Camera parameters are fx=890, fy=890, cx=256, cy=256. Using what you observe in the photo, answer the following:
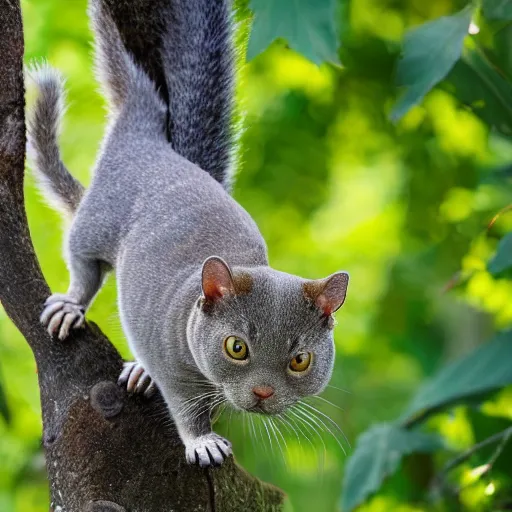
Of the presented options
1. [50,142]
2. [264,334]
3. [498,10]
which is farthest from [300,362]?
[50,142]

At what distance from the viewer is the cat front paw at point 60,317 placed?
2.50 metres

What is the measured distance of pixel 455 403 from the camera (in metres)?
3.61

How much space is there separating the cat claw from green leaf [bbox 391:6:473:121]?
1073mm

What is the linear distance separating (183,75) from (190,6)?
0.25 meters

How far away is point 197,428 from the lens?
254 centimetres

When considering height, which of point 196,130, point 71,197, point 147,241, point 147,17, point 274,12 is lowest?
point 71,197

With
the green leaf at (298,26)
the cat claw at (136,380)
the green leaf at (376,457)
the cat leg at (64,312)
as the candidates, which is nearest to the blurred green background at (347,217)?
the green leaf at (376,457)

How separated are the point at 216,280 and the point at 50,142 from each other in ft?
4.86

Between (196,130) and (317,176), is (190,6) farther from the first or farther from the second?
(317,176)

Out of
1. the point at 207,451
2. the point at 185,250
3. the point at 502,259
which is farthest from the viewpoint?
the point at 502,259

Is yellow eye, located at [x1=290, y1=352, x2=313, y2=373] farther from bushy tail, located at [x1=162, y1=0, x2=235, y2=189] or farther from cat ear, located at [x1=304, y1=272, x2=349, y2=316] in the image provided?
A: bushy tail, located at [x1=162, y1=0, x2=235, y2=189]

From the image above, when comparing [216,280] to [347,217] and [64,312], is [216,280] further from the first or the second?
[347,217]

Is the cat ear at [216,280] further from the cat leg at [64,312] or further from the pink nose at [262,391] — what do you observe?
the cat leg at [64,312]

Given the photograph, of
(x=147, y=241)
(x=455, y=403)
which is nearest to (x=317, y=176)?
(x=455, y=403)
